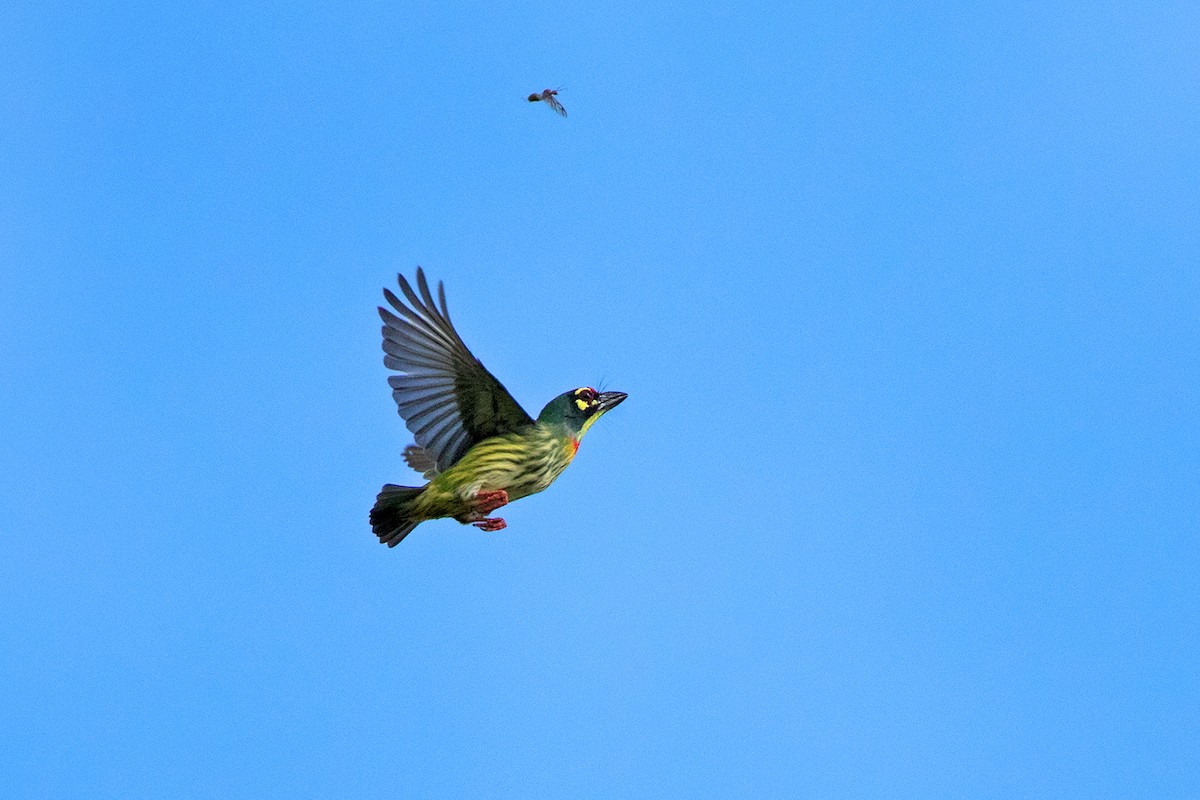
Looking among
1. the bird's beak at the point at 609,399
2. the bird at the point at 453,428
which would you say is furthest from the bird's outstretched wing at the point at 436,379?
the bird's beak at the point at 609,399

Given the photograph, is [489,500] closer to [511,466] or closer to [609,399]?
[511,466]

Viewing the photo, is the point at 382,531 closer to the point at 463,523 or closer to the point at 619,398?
the point at 463,523

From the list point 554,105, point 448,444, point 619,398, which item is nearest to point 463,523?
point 448,444

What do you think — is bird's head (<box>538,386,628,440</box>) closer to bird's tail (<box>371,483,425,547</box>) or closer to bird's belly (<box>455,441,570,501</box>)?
bird's belly (<box>455,441,570,501</box>)

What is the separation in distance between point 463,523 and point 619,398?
203 centimetres

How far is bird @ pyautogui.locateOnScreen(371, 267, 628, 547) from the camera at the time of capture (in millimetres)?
15352

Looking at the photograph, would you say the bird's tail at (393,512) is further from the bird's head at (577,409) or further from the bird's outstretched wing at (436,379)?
the bird's head at (577,409)

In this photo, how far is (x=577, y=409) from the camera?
15.9 m

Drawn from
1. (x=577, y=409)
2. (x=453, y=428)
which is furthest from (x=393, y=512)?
(x=577, y=409)

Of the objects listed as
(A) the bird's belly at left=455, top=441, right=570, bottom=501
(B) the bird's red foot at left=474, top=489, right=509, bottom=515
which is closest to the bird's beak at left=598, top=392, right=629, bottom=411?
(A) the bird's belly at left=455, top=441, right=570, bottom=501

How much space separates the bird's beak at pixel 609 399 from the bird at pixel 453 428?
1.74 ft

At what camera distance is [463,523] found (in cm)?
1555

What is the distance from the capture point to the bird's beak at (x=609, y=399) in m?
16.2

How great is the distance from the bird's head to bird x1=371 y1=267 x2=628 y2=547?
0.07 feet
